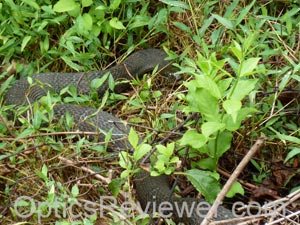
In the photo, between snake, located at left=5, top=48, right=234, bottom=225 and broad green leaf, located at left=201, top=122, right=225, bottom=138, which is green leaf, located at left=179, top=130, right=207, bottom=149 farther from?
snake, located at left=5, top=48, right=234, bottom=225

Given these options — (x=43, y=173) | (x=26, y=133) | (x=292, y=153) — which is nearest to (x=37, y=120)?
(x=26, y=133)

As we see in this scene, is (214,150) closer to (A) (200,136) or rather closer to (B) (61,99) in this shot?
(A) (200,136)

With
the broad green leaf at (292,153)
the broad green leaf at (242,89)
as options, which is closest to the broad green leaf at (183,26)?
the broad green leaf at (292,153)

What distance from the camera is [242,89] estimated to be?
3666 mm

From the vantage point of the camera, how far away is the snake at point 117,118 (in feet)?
12.9

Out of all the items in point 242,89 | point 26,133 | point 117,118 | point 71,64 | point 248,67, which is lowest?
point 117,118

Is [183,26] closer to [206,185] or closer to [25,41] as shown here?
[25,41]

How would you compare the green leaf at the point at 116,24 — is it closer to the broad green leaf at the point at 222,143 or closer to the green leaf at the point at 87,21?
the green leaf at the point at 87,21

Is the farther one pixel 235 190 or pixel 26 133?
pixel 26 133

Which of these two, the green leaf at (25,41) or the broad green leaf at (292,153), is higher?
the broad green leaf at (292,153)

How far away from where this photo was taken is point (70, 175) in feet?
14.0

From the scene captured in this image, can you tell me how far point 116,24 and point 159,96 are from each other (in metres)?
0.71

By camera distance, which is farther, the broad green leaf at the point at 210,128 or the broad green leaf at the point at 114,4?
the broad green leaf at the point at 114,4

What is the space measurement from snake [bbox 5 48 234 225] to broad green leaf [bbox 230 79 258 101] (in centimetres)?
56
